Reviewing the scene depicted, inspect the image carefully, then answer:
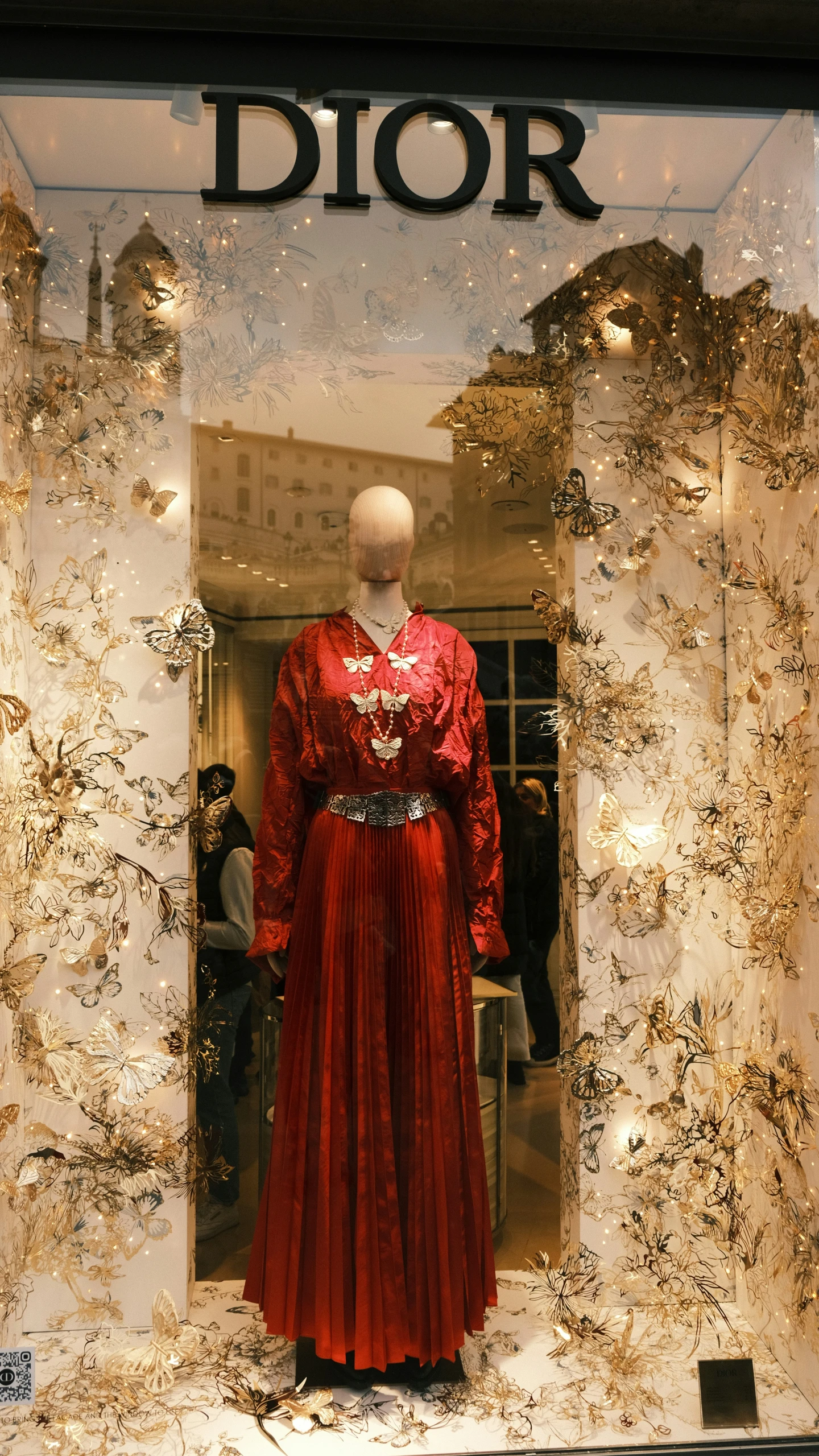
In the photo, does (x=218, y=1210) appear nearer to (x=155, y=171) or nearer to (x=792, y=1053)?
(x=792, y=1053)

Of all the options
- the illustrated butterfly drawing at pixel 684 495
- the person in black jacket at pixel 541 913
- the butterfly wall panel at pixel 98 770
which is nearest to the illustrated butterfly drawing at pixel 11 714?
the butterfly wall panel at pixel 98 770

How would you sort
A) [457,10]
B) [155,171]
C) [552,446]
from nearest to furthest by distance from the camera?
[457,10] < [155,171] < [552,446]

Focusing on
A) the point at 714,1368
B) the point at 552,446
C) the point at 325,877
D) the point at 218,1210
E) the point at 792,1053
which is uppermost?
the point at 552,446

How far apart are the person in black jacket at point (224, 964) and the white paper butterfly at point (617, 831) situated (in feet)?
2.81

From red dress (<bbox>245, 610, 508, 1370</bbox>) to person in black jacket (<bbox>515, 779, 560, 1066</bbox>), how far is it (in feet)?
0.86

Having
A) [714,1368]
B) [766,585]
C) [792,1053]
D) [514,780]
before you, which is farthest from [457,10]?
[714,1368]

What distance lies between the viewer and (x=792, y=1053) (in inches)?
96.7

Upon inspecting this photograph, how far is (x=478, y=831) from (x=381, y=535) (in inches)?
27.7

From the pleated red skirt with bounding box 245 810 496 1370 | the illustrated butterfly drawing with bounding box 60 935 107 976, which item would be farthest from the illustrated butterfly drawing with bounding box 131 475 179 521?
the illustrated butterfly drawing with bounding box 60 935 107 976

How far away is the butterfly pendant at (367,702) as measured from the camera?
2.28 metres

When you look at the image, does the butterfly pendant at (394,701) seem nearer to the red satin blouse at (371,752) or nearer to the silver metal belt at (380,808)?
the red satin blouse at (371,752)

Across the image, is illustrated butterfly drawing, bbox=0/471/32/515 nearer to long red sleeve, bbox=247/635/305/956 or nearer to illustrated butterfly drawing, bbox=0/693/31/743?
illustrated butterfly drawing, bbox=0/693/31/743

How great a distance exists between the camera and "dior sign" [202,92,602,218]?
2344 millimetres

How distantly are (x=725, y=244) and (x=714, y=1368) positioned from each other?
8.48 ft
